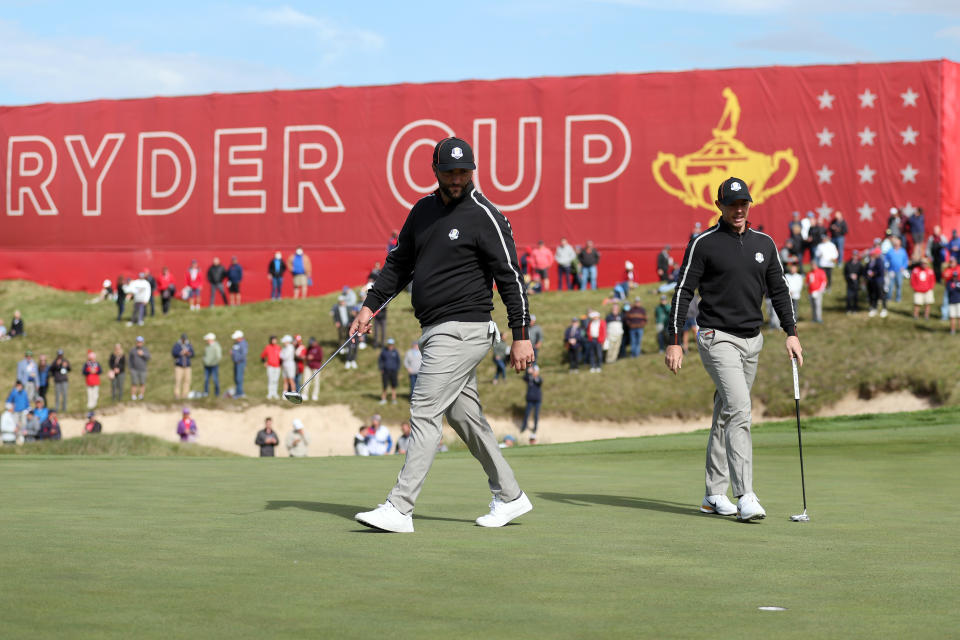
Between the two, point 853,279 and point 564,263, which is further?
point 564,263

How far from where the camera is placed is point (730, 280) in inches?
326

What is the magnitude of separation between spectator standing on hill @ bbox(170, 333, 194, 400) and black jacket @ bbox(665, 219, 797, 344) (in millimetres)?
26792

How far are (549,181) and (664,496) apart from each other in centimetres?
3547

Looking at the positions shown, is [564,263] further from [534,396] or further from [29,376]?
[29,376]

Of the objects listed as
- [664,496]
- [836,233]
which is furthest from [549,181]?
[664,496]

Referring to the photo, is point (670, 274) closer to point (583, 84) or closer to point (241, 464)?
point (583, 84)

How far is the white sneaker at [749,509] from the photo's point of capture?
7.71 meters

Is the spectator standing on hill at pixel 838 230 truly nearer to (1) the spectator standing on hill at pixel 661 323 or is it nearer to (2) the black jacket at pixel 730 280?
(1) the spectator standing on hill at pixel 661 323

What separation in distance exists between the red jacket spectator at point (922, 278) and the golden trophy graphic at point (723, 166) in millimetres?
10015

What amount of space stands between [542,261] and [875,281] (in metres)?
11.2

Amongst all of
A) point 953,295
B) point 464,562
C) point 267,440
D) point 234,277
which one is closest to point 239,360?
point 267,440

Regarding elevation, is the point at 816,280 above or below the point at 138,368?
above

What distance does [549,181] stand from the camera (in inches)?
1756

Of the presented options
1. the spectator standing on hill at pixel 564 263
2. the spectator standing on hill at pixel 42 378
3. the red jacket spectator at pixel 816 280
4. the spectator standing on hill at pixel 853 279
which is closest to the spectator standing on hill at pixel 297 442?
the spectator standing on hill at pixel 42 378
